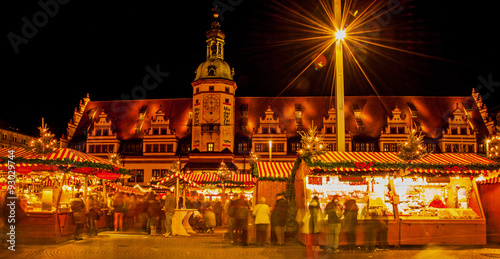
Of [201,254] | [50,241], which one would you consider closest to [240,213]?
[201,254]

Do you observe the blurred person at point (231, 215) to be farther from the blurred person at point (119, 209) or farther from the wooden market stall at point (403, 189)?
the blurred person at point (119, 209)

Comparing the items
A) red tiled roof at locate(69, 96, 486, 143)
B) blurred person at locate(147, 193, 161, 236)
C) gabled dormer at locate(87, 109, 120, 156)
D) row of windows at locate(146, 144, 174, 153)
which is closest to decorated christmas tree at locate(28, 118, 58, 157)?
blurred person at locate(147, 193, 161, 236)

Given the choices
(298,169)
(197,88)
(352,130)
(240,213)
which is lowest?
(240,213)

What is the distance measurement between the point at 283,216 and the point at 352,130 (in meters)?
42.0

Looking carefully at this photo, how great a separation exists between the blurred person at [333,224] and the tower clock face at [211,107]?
39.5 meters

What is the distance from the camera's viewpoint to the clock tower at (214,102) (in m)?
52.7

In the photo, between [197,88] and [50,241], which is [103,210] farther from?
[197,88]

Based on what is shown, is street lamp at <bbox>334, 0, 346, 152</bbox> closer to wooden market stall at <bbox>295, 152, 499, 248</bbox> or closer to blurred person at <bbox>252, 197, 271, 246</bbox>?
wooden market stall at <bbox>295, 152, 499, 248</bbox>

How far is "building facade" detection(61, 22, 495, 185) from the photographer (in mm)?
53031

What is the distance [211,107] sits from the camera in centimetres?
5303

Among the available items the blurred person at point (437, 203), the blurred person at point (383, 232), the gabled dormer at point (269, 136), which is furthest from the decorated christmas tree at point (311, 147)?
the gabled dormer at point (269, 136)

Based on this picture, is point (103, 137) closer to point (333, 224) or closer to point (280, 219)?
point (280, 219)

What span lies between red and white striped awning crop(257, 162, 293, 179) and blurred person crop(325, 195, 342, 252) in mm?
6058

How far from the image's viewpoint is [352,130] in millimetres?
55906
